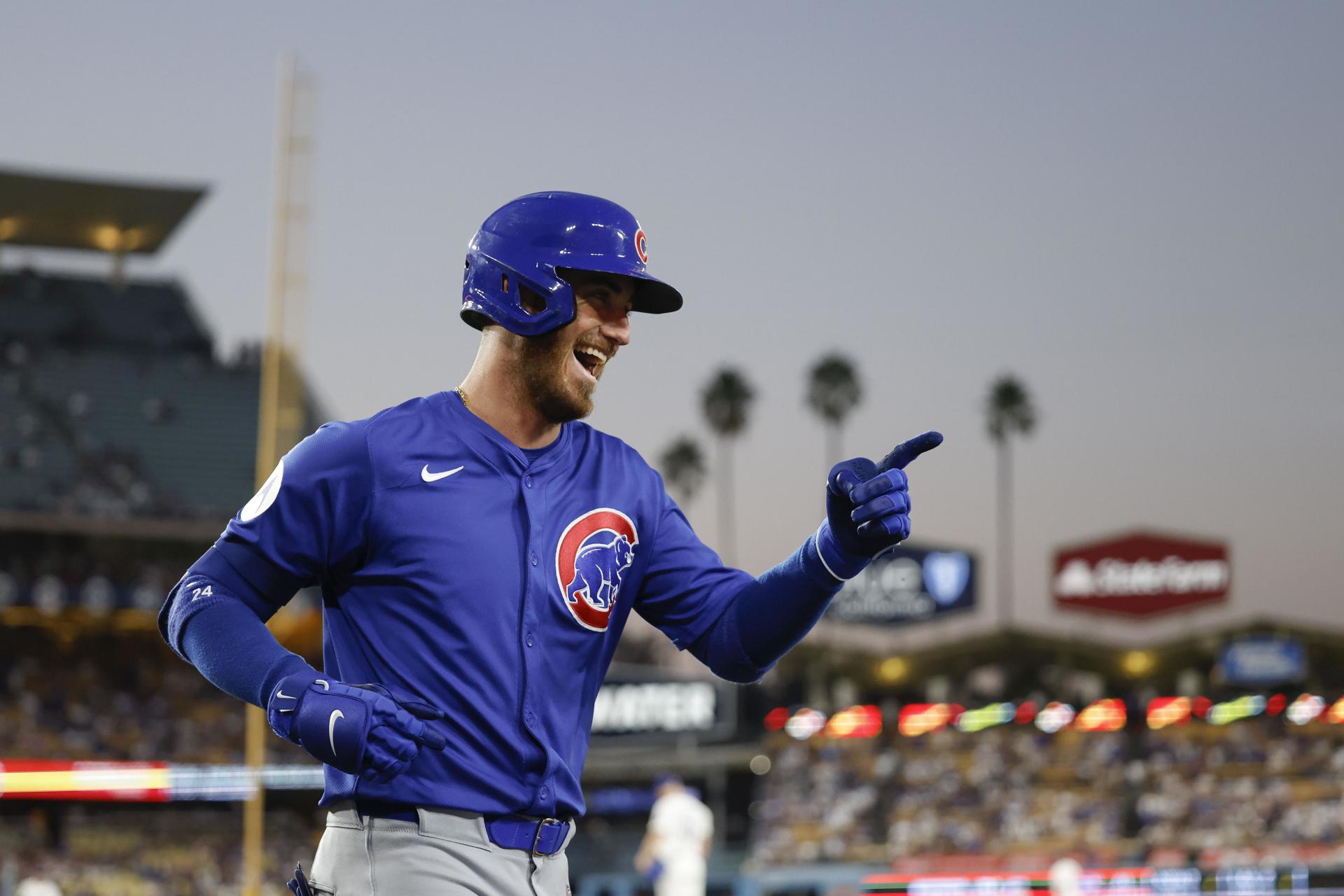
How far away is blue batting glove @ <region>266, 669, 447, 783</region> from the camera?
2412 millimetres

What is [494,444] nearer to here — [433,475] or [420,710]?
[433,475]

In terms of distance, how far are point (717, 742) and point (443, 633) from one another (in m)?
34.0

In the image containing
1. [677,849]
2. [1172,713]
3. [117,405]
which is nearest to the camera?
[677,849]

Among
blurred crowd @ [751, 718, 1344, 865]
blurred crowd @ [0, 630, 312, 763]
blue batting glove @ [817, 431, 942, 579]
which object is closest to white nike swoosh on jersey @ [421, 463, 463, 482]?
blue batting glove @ [817, 431, 942, 579]

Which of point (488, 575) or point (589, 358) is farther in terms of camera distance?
point (589, 358)

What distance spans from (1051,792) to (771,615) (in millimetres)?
34752

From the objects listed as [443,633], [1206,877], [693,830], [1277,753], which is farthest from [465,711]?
[1277,753]

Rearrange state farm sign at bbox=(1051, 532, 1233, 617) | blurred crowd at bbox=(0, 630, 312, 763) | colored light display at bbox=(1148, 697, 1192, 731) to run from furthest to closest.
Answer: state farm sign at bbox=(1051, 532, 1233, 617)
colored light display at bbox=(1148, 697, 1192, 731)
blurred crowd at bbox=(0, 630, 312, 763)

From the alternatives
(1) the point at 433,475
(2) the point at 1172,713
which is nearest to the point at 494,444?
(1) the point at 433,475

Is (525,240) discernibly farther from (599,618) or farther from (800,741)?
(800,741)

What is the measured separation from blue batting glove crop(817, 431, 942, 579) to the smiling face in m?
0.48

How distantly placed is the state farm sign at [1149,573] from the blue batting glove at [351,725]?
→ 4392 cm

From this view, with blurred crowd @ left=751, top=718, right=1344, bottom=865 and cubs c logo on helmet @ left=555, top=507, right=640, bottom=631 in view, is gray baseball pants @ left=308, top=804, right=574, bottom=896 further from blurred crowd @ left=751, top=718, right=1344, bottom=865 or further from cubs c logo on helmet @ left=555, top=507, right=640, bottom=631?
blurred crowd @ left=751, top=718, right=1344, bottom=865

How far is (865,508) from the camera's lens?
2.76 m
